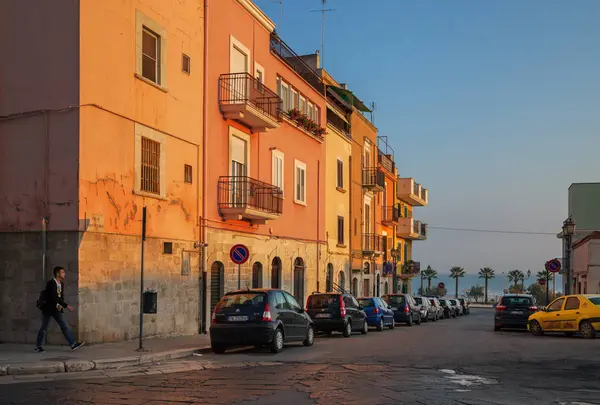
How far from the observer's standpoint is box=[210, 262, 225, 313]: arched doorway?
2433 centimetres

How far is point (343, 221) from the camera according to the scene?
137 feet

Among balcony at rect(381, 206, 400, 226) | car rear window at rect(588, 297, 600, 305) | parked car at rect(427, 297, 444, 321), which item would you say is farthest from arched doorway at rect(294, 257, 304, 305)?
balcony at rect(381, 206, 400, 226)

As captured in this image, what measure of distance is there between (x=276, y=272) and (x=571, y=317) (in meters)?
11.9

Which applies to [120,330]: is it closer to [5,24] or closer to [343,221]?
[5,24]

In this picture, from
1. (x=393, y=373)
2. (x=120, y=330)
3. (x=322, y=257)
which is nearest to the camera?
(x=393, y=373)

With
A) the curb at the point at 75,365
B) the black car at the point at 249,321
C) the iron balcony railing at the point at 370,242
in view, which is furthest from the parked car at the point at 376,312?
the iron balcony railing at the point at 370,242

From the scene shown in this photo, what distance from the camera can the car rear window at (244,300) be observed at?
17641 mm

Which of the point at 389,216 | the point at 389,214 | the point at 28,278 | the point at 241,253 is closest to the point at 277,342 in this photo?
the point at 241,253

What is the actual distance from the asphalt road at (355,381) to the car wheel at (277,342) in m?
0.22

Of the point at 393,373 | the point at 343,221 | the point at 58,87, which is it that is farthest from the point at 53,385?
the point at 343,221

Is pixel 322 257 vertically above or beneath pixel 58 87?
beneath

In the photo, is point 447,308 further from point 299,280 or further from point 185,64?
point 185,64

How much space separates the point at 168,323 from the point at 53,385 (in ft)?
31.7

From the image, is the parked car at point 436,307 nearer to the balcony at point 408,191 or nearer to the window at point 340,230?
the window at point 340,230
